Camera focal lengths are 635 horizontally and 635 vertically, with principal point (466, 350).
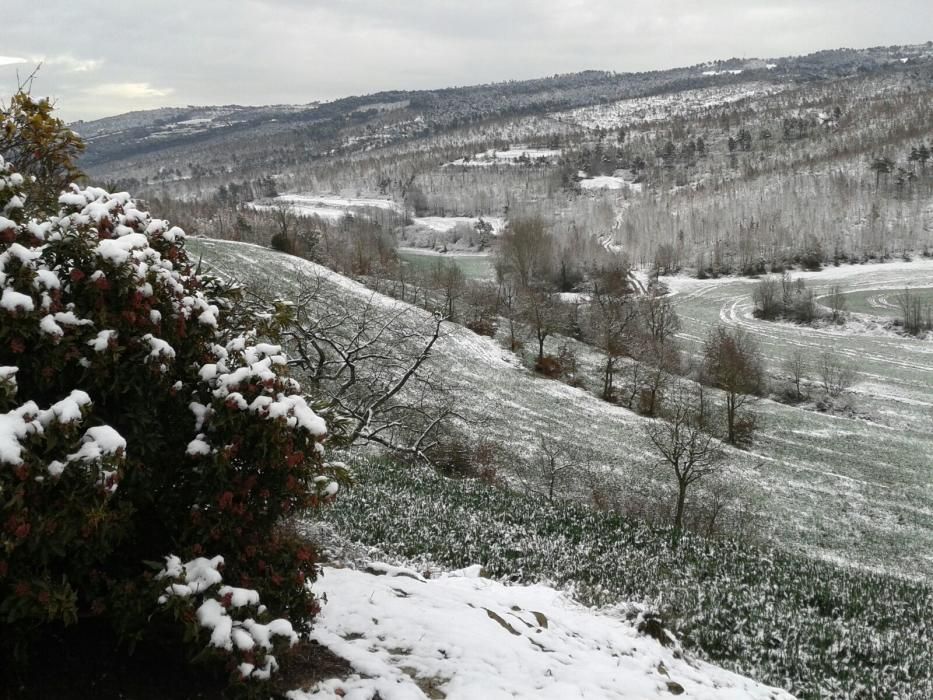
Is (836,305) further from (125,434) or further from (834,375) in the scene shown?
(125,434)

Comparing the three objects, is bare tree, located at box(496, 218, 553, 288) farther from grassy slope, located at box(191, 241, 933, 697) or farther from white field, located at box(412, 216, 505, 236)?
white field, located at box(412, 216, 505, 236)

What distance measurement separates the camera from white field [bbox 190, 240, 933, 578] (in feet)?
87.9

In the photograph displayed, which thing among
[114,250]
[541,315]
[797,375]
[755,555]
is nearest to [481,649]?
[114,250]

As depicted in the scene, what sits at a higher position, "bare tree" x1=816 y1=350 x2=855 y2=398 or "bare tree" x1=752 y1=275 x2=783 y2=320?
"bare tree" x1=752 y1=275 x2=783 y2=320

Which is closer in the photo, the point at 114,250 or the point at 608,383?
the point at 114,250

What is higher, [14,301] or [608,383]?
[14,301]

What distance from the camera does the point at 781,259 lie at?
111812mm

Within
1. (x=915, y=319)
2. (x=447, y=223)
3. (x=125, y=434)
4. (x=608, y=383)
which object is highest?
(x=125, y=434)

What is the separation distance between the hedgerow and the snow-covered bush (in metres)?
6.31

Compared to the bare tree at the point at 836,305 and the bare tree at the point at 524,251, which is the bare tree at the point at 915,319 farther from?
the bare tree at the point at 524,251

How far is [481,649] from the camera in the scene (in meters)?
6.65

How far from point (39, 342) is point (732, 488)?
101ft

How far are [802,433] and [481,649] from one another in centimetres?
4004

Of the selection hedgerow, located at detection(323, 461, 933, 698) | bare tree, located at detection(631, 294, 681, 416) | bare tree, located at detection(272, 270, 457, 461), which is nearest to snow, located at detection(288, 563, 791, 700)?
hedgerow, located at detection(323, 461, 933, 698)
